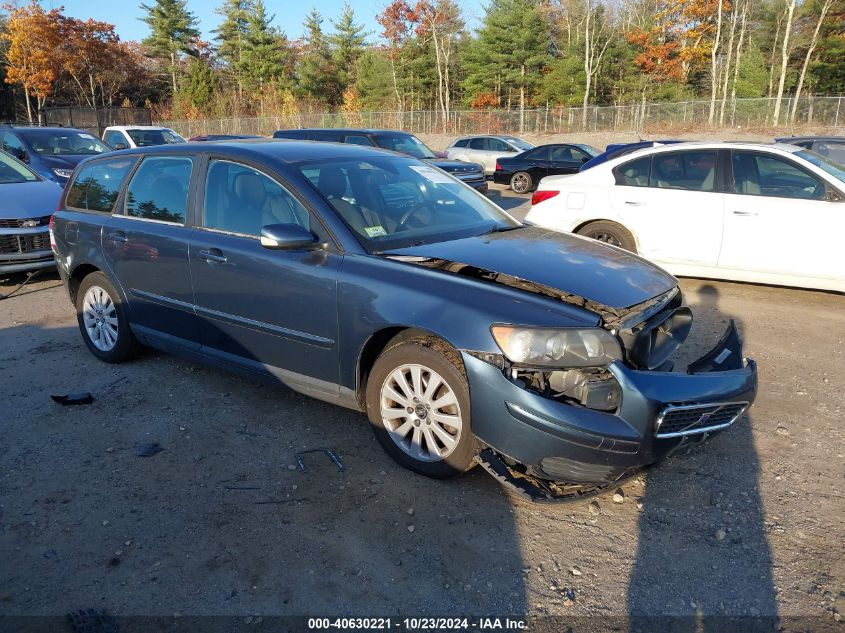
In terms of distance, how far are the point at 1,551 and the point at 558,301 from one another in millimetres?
2806

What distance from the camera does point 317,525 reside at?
304cm

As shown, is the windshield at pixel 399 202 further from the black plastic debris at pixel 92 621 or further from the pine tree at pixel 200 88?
the pine tree at pixel 200 88

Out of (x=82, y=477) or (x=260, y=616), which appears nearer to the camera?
(x=260, y=616)

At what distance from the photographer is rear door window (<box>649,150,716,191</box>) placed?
22.1ft

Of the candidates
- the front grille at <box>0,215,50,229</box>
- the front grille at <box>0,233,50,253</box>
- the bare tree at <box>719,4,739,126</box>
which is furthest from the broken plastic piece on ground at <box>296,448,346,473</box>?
the bare tree at <box>719,4,739,126</box>

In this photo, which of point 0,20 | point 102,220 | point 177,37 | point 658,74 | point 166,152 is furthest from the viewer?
point 177,37

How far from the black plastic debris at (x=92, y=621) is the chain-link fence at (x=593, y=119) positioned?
3880 cm

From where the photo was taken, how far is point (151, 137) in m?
17.2

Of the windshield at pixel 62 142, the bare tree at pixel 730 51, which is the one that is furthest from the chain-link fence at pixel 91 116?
the bare tree at pixel 730 51

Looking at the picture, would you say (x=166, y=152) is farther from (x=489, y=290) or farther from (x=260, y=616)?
(x=260, y=616)

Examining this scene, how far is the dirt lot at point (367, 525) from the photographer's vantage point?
2.57 meters

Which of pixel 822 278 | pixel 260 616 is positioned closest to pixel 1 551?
pixel 260 616

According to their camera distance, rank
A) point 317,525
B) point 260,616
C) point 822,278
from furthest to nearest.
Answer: point 822,278 < point 317,525 < point 260,616

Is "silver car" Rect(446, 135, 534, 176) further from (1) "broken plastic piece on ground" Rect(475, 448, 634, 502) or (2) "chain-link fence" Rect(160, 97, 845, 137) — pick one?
(2) "chain-link fence" Rect(160, 97, 845, 137)
